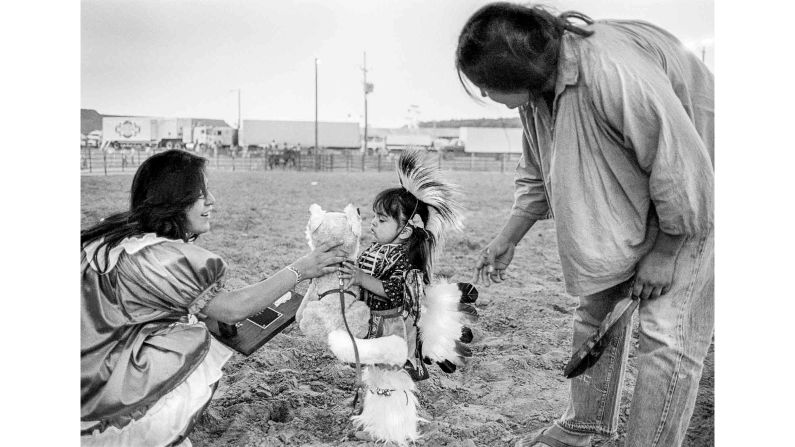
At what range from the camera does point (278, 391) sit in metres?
2.03

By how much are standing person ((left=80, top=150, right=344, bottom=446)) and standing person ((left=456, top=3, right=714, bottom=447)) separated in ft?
2.43

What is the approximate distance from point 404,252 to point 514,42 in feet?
2.16

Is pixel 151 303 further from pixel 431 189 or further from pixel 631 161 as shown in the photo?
pixel 631 161

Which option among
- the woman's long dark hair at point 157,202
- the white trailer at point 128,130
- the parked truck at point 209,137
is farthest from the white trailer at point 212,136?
the woman's long dark hair at point 157,202

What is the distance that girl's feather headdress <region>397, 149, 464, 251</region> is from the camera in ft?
5.72

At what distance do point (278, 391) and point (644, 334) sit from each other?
3.86 feet

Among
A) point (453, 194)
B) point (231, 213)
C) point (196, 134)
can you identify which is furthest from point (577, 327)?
point (231, 213)

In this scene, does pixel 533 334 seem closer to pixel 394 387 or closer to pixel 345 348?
pixel 394 387

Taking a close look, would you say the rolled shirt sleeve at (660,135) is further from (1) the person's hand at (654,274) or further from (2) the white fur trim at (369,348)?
(2) the white fur trim at (369,348)

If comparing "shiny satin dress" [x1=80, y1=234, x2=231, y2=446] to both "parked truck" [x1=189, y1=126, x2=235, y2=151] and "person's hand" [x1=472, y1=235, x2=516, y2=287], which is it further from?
"person's hand" [x1=472, y1=235, x2=516, y2=287]

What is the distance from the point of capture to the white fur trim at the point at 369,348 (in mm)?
1660

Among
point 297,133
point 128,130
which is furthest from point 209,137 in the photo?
point 297,133

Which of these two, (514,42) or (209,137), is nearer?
(514,42)

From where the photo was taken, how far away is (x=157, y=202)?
155 cm
